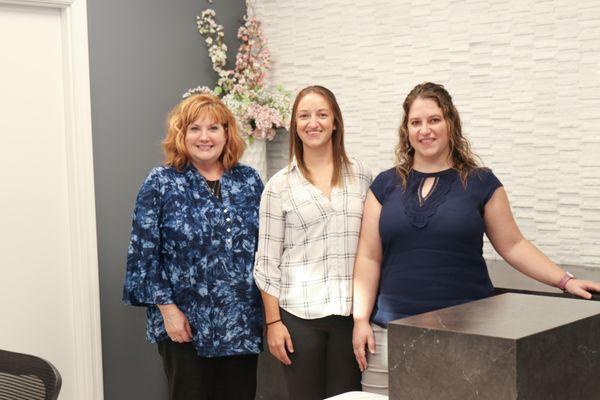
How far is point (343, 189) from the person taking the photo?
2615mm

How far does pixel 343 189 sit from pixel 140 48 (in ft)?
5.26

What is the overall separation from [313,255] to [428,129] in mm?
522

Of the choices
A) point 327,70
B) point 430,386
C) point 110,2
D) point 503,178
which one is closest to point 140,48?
point 110,2

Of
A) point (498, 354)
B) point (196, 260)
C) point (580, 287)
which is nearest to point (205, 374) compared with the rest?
point (196, 260)

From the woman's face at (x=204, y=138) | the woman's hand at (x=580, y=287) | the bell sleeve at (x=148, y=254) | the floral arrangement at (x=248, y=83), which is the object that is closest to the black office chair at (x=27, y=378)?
the bell sleeve at (x=148, y=254)

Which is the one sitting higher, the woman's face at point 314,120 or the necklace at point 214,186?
the woman's face at point 314,120

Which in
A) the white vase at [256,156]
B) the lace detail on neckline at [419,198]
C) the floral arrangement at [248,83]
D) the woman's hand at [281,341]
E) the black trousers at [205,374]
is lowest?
the black trousers at [205,374]

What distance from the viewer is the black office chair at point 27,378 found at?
1980 mm

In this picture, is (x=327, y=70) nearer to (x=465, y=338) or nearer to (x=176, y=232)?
(x=176, y=232)

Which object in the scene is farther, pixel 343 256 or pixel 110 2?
pixel 110 2

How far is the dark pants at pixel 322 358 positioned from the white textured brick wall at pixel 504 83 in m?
1.11

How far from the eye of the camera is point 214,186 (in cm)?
273

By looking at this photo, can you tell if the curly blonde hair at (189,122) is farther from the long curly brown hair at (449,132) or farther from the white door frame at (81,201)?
the white door frame at (81,201)

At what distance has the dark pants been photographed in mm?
2566
